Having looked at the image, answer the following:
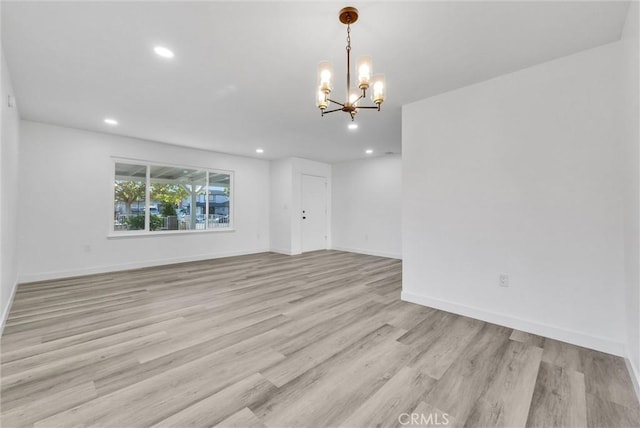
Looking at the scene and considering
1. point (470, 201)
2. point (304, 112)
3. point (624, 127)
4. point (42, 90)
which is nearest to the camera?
point (624, 127)

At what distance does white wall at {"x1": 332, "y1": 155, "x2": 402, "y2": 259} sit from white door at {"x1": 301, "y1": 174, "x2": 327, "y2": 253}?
320 mm

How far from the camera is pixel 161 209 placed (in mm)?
5578

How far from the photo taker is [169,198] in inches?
224

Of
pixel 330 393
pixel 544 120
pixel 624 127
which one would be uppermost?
pixel 544 120

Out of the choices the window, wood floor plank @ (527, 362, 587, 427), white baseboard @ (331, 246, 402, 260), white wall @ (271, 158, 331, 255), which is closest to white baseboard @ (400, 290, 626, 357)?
wood floor plank @ (527, 362, 587, 427)

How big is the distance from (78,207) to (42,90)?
214cm

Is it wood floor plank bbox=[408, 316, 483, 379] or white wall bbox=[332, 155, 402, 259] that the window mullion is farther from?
wood floor plank bbox=[408, 316, 483, 379]

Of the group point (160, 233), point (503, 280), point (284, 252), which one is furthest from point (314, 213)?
point (503, 280)

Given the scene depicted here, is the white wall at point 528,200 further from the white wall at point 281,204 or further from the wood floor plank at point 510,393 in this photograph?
the white wall at point 281,204

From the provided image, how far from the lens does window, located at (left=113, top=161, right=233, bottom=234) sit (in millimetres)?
5129

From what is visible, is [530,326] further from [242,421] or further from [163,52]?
[163,52]

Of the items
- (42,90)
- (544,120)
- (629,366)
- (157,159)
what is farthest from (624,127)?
(157,159)

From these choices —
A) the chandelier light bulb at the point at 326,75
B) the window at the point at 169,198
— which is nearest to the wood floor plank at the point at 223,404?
the chandelier light bulb at the point at 326,75

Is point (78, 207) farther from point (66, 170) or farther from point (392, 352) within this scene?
point (392, 352)
